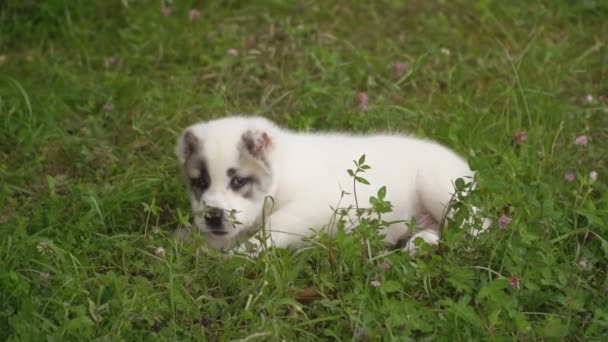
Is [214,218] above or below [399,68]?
below

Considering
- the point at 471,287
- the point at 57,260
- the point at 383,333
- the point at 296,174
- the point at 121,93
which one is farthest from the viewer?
the point at 121,93

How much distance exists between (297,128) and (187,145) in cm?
139

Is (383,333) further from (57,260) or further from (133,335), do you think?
(57,260)

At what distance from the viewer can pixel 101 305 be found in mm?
4219

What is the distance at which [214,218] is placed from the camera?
4.86 m

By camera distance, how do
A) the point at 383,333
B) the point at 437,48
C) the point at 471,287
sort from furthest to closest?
the point at 437,48, the point at 471,287, the point at 383,333

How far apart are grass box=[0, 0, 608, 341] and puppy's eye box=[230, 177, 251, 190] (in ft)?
1.35

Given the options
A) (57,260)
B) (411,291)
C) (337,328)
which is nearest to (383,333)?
(337,328)

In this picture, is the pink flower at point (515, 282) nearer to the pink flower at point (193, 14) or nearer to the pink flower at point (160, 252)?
the pink flower at point (160, 252)

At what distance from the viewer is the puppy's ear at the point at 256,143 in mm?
5039

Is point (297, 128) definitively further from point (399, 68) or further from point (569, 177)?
point (569, 177)

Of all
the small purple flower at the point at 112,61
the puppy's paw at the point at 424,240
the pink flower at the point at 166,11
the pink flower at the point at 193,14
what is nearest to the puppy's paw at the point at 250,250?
the puppy's paw at the point at 424,240

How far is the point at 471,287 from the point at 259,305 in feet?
3.47

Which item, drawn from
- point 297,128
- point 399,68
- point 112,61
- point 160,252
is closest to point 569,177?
point 297,128
